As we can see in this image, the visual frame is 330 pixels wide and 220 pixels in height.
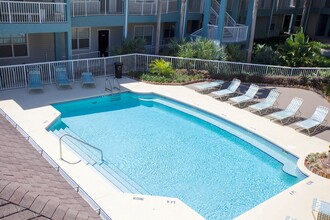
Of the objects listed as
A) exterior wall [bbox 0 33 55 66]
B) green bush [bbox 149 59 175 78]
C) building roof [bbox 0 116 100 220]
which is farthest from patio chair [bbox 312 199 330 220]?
exterior wall [bbox 0 33 55 66]

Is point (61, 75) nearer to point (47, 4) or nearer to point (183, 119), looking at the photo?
point (47, 4)

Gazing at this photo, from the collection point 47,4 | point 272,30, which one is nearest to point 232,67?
point 47,4

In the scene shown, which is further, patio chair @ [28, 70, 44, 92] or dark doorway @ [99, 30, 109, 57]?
dark doorway @ [99, 30, 109, 57]

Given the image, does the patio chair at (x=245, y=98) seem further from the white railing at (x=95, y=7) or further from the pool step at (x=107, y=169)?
the white railing at (x=95, y=7)

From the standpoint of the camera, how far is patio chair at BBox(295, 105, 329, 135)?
14.1 m

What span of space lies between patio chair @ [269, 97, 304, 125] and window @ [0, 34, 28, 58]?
1480cm

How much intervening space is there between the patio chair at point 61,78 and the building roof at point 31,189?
11.1m

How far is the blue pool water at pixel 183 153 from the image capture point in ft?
34.0

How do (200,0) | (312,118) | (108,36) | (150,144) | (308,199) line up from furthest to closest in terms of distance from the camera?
1. (200,0)
2. (108,36)
3. (312,118)
4. (150,144)
5. (308,199)

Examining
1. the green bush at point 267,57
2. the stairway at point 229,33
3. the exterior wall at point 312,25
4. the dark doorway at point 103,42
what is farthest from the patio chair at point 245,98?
the exterior wall at point 312,25

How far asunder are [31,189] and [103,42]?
831 inches

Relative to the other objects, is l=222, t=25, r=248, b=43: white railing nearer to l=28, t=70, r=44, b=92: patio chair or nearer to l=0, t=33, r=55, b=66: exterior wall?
l=0, t=33, r=55, b=66: exterior wall

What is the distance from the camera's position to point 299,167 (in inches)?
450

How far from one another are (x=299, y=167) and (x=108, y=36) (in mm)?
17072
